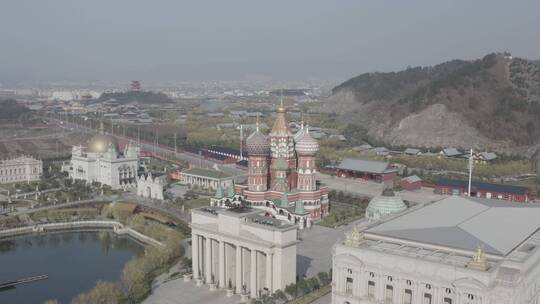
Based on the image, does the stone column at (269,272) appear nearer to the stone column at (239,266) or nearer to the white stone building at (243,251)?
the white stone building at (243,251)

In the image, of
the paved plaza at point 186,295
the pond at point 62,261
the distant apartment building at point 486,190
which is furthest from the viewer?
the distant apartment building at point 486,190

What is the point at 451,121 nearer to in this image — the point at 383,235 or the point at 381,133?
the point at 381,133

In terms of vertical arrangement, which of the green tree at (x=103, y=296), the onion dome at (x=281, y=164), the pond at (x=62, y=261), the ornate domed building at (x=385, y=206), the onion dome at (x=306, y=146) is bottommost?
the pond at (x=62, y=261)

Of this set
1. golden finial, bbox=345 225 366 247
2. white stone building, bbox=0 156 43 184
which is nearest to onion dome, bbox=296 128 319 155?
golden finial, bbox=345 225 366 247

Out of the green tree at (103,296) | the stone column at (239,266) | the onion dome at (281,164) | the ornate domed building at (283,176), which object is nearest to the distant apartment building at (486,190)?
the ornate domed building at (283,176)

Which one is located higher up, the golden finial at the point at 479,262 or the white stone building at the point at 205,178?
the golden finial at the point at 479,262

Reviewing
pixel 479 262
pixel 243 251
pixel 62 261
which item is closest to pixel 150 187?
pixel 62 261
